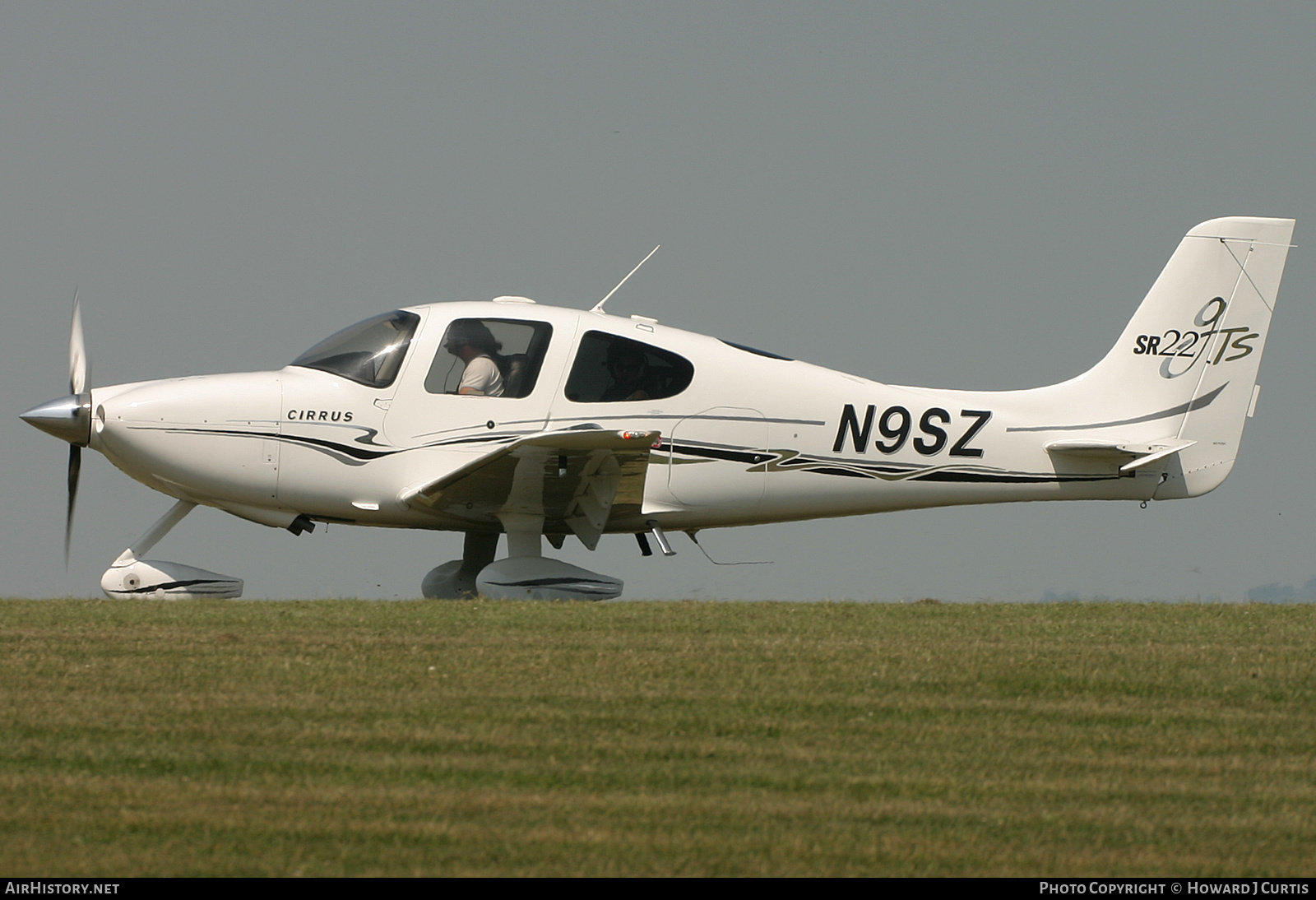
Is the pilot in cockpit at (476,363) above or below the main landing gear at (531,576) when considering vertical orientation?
above

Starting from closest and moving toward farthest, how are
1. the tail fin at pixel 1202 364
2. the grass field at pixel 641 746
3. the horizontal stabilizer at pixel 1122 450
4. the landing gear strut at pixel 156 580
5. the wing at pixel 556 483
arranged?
the grass field at pixel 641 746 → the wing at pixel 556 483 → the landing gear strut at pixel 156 580 → the horizontal stabilizer at pixel 1122 450 → the tail fin at pixel 1202 364

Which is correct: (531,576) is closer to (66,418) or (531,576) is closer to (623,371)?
(623,371)

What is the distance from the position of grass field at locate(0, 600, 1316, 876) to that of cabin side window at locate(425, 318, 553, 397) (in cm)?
252

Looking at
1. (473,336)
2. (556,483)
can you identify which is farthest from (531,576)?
(473,336)

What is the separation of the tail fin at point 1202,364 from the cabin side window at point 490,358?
493cm

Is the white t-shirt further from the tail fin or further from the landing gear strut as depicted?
the tail fin

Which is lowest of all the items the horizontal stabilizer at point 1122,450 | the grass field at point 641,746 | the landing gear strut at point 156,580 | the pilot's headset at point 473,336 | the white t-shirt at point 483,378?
the landing gear strut at point 156,580

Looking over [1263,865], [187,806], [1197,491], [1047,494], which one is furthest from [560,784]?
[1197,491]

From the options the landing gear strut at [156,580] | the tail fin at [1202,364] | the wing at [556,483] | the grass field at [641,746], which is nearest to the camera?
the grass field at [641,746]

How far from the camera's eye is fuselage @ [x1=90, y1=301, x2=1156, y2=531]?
35.5 feet

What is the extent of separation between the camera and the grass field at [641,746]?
466cm

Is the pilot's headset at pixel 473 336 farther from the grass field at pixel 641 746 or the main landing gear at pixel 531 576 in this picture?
the grass field at pixel 641 746

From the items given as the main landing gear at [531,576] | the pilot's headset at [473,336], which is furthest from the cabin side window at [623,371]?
the main landing gear at [531,576]
